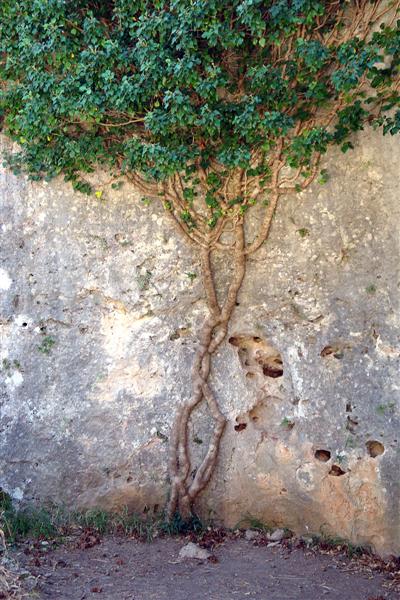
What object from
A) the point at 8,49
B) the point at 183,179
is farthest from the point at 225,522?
the point at 8,49

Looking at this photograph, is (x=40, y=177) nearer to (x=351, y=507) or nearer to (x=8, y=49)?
(x=8, y=49)

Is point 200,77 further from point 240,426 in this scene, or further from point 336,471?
point 336,471

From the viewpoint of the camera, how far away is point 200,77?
5.09 m

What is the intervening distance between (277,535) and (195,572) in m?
0.82

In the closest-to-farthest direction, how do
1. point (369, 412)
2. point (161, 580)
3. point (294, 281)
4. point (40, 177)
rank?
point (161, 580)
point (369, 412)
point (294, 281)
point (40, 177)

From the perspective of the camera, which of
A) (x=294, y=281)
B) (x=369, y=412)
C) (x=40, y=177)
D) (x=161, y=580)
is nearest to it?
(x=161, y=580)

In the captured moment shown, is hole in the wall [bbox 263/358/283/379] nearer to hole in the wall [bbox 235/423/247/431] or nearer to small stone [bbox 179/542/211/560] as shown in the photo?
hole in the wall [bbox 235/423/247/431]

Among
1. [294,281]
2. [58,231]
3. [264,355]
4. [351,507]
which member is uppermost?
[58,231]

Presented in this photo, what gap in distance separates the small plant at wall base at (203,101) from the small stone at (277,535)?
26.3 inches

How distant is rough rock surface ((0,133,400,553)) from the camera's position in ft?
17.1

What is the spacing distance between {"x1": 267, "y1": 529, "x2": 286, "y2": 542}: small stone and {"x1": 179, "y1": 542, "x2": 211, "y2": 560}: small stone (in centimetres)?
56

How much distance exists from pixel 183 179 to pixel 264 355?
5.32 feet

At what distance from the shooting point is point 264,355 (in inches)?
228

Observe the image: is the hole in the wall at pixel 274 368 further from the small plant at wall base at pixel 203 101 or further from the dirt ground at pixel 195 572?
the dirt ground at pixel 195 572
